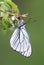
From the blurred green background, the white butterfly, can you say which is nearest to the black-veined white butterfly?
the white butterfly

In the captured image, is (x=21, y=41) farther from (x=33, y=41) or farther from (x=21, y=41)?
(x=33, y=41)

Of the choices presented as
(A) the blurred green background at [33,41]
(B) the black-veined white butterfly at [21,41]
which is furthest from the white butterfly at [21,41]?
(A) the blurred green background at [33,41]

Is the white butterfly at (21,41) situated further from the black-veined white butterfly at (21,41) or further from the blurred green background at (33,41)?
the blurred green background at (33,41)

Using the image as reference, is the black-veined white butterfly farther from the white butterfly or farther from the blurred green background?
the blurred green background

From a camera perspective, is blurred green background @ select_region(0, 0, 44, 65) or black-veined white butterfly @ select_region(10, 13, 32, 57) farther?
blurred green background @ select_region(0, 0, 44, 65)

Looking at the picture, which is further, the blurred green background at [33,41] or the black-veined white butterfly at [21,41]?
the blurred green background at [33,41]

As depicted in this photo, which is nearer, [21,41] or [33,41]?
[21,41]

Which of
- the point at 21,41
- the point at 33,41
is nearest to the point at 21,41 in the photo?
the point at 21,41

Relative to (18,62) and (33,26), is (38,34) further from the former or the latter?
(18,62)
